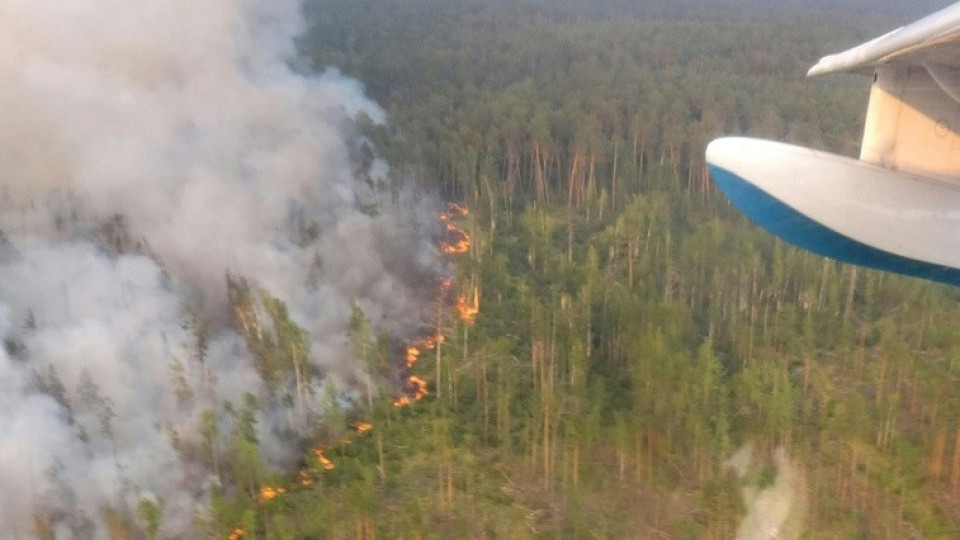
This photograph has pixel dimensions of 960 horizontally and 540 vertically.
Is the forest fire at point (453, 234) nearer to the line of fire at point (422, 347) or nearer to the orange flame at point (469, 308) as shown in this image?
the line of fire at point (422, 347)

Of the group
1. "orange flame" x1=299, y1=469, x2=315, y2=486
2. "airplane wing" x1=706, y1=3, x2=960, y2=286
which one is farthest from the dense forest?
"airplane wing" x1=706, y1=3, x2=960, y2=286

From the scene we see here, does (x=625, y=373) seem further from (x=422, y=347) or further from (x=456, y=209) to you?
(x=456, y=209)

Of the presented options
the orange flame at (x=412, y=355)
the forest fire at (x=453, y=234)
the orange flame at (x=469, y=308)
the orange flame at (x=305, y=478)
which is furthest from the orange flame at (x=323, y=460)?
the forest fire at (x=453, y=234)

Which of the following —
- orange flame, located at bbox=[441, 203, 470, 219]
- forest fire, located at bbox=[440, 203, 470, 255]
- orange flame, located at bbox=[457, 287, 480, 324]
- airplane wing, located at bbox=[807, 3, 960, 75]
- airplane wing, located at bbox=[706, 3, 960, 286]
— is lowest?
orange flame, located at bbox=[457, 287, 480, 324]

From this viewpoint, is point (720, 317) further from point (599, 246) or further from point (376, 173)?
point (376, 173)

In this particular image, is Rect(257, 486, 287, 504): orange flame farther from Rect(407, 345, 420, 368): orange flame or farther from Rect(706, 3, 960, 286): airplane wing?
Rect(706, 3, 960, 286): airplane wing

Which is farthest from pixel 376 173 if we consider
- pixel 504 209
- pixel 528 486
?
pixel 528 486
